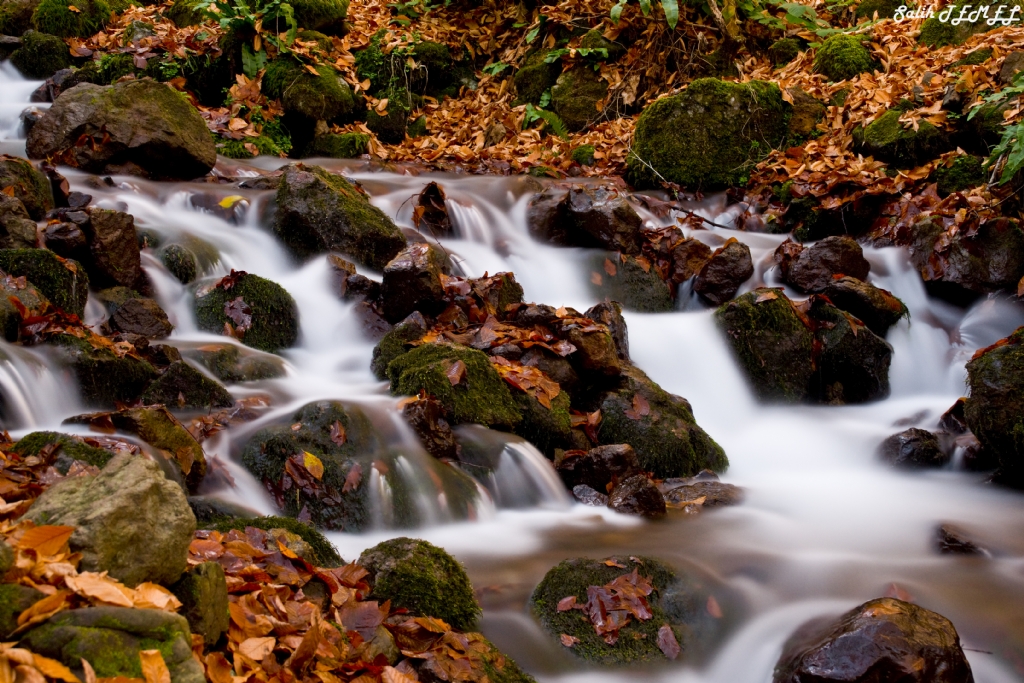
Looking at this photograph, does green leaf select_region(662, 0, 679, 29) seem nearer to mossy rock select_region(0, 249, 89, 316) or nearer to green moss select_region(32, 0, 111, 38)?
green moss select_region(32, 0, 111, 38)

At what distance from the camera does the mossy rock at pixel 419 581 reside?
3154 mm

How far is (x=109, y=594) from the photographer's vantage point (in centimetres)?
197

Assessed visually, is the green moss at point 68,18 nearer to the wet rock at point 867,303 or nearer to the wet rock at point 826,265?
the wet rock at point 826,265

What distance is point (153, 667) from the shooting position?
1853 mm

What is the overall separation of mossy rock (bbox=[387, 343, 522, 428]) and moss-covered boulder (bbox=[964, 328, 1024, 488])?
9.33 ft

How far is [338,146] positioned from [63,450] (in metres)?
8.40

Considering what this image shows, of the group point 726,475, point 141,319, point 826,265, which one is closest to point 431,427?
point 726,475

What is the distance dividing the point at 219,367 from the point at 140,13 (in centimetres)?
1038

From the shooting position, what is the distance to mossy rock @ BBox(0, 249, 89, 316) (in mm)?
5168

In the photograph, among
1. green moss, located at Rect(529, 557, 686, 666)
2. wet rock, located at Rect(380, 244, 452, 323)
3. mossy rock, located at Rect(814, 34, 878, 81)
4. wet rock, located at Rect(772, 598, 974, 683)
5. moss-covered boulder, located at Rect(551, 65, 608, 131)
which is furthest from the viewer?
moss-covered boulder, located at Rect(551, 65, 608, 131)

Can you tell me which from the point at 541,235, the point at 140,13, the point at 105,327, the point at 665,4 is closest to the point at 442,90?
the point at 665,4

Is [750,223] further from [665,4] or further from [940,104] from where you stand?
[665,4]

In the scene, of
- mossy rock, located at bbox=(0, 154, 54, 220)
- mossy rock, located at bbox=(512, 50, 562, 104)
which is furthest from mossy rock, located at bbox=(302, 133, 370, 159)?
mossy rock, located at bbox=(0, 154, 54, 220)

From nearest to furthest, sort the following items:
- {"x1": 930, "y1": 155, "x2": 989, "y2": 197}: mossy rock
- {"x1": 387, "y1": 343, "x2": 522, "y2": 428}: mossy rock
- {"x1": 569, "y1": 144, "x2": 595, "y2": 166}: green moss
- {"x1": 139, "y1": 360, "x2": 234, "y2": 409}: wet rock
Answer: {"x1": 139, "y1": 360, "x2": 234, "y2": 409}: wet rock → {"x1": 387, "y1": 343, "x2": 522, "y2": 428}: mossy rock → {"x1": 930, "y1": 155, "x2": 989, "y2": 197}: mossy rock → {"x1": 569, "y1": 144, "x2": 595, "y2": 166}: green moss
